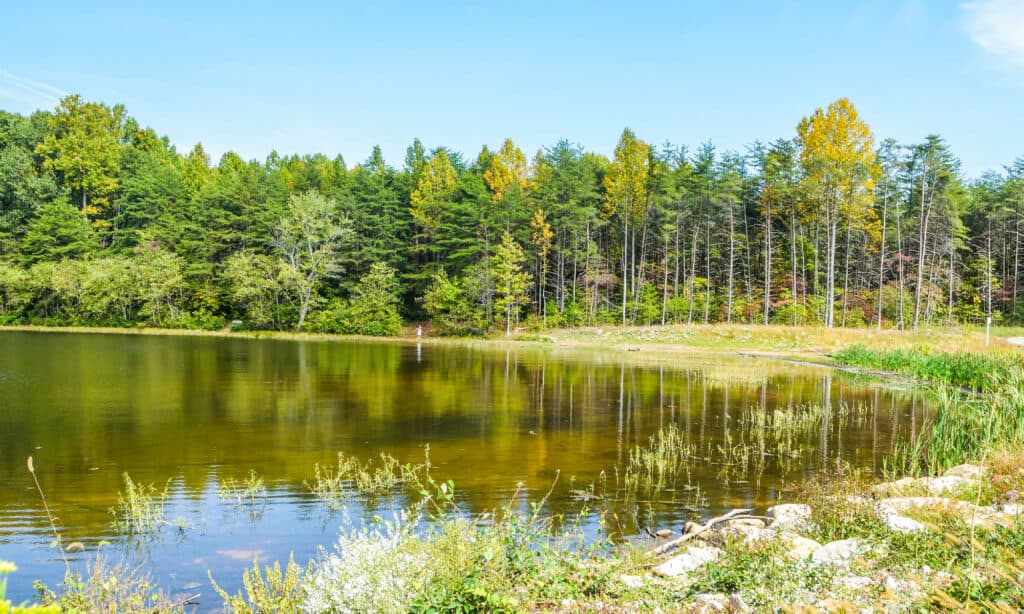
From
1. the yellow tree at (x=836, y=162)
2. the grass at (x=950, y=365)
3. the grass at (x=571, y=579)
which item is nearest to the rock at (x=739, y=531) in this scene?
the grass at (x=571, y=579)

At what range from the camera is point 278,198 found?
6325 cm

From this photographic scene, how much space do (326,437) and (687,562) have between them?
9675mm

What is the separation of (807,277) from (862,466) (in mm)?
49792

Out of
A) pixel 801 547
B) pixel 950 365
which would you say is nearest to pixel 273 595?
pixel 801 547

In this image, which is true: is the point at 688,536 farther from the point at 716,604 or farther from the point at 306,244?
the point at 306,244

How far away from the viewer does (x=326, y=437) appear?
13539mm

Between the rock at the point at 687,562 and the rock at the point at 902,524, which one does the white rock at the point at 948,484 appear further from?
the rock at the point at 687,562

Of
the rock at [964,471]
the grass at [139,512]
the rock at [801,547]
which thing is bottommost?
the grass at [139,512]

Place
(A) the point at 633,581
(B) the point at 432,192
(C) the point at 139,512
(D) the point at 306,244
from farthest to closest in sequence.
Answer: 1. (B) the point at 432,192
2. (D) the point at 306,244
3. (C) the point at 139,512
4. (A) the point at 633,581

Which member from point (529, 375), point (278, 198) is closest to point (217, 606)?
point (529, 375)

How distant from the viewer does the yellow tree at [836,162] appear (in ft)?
136

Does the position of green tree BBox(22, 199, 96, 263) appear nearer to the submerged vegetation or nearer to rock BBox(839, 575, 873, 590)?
the submerged vegetation

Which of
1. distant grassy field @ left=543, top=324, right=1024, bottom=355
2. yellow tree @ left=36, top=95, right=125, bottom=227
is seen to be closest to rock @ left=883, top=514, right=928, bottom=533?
distant grassy field @ left=543, top=324, right=1024, bottom=355

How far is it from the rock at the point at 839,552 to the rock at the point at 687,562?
2.71 feet
